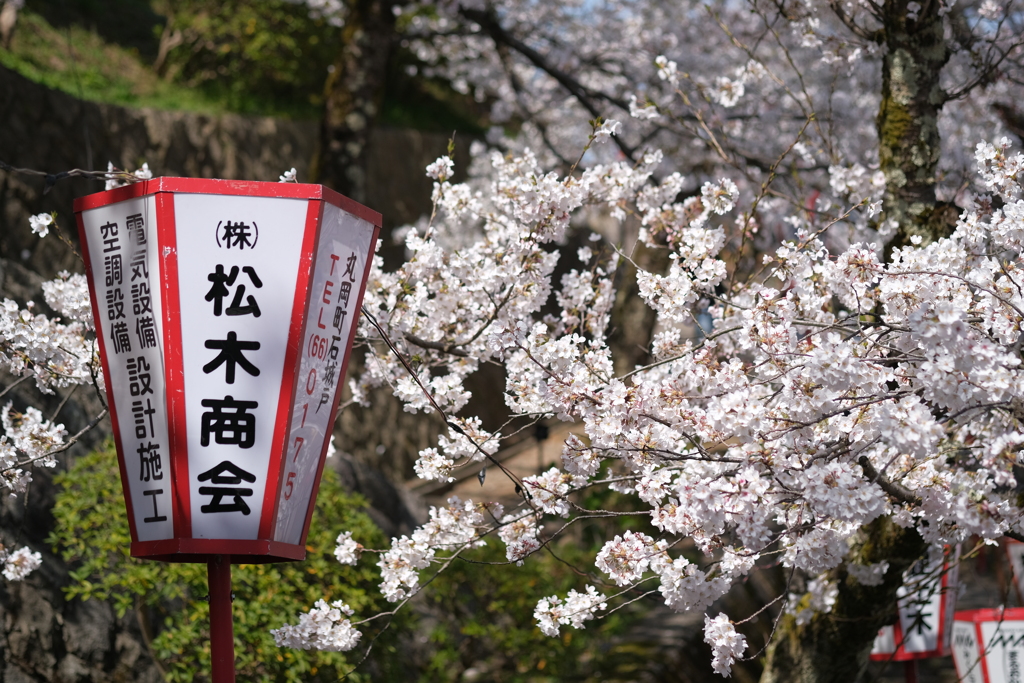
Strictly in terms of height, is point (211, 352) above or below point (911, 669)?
above

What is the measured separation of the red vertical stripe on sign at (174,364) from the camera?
2.58 metres

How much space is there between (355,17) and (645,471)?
5.15 metres

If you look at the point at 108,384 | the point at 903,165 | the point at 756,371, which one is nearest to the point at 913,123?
the point at 903,165

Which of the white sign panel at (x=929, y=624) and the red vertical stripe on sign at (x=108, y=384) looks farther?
the white sign panel at (x=929, y=624)

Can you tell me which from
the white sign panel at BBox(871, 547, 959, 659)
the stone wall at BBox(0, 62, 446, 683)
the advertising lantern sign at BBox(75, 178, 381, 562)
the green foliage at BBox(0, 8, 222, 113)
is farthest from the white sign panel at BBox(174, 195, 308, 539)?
the green foliage at BBox(0, 8, 222, 113)

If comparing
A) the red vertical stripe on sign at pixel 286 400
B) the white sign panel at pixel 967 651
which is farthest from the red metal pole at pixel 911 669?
the red vertical stripe on sign at pixel 286 400

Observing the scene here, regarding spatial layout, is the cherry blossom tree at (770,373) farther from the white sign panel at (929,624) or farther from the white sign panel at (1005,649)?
the white sign panel at (1005,649)

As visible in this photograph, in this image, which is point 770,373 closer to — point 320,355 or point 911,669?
point 320,355

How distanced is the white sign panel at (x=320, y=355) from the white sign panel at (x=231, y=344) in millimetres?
82

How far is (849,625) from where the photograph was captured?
4.39 m

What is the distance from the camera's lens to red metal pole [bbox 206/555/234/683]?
279cm

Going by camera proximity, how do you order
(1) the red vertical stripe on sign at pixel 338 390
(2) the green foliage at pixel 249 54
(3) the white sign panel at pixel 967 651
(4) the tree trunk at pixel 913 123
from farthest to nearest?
(2) the green foliage at pixel 249 54 < (3) the white sign panel at pixel 967 651 < (4) the tree trunk at pixel 913 123 < (1) the red vertical stripe on sign at pixel 338 390

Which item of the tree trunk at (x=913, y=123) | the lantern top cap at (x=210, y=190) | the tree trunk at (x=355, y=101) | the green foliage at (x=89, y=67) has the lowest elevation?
the lantern top cap at (x=210, y=190)

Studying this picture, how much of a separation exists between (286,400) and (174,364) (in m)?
0.36
